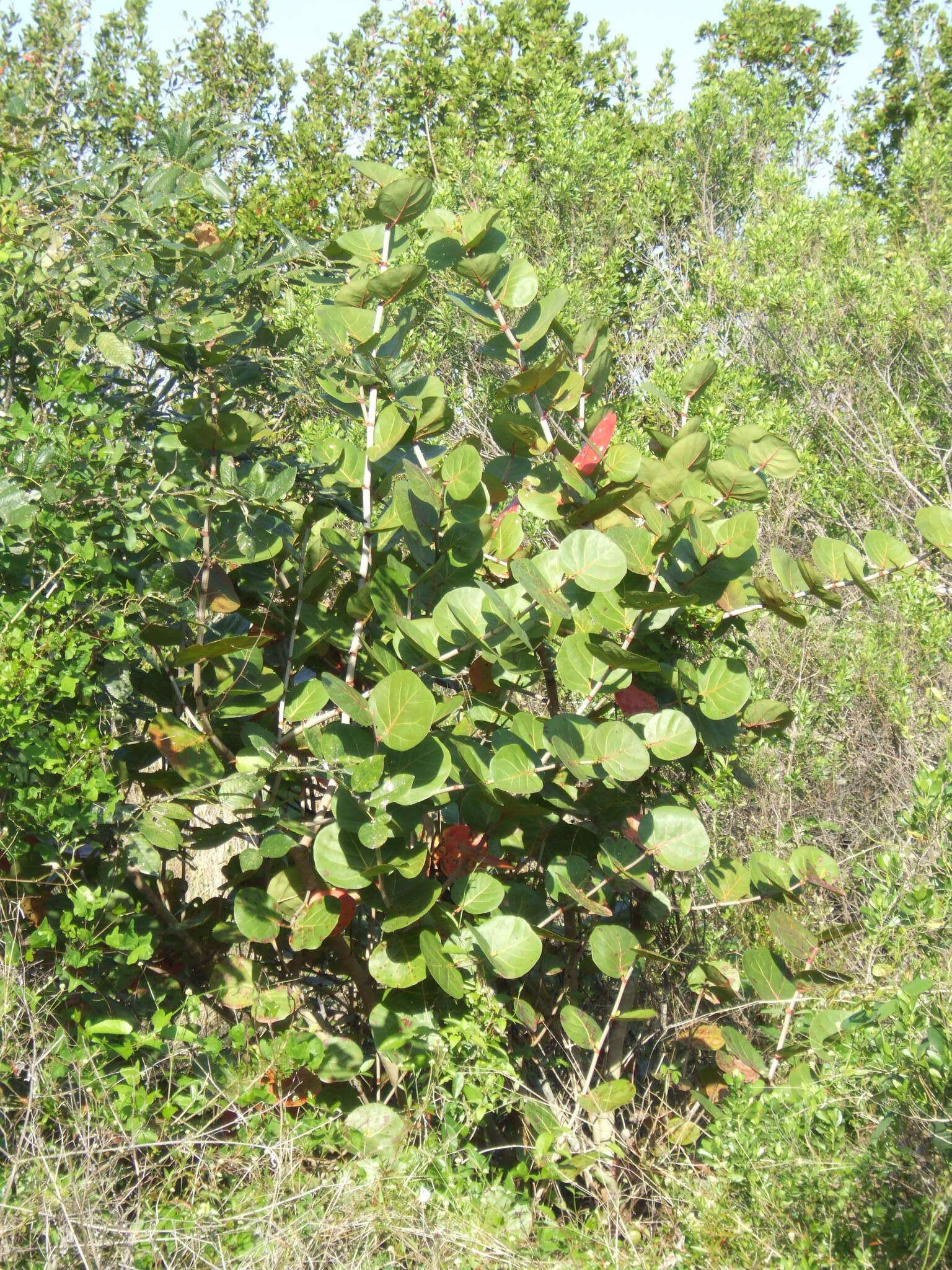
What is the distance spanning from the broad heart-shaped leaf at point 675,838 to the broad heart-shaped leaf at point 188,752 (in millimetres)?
864

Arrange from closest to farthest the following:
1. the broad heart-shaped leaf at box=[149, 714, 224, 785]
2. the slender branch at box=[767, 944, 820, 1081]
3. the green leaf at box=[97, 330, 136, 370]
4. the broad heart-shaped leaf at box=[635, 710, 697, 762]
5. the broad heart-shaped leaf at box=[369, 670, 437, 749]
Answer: the broad heart-shaped leaf at box=[369, 670, 437, 749] → the broad heart-shaped leaf at box=[635, 710, 697, 762] → the broad heart-shaped leaf at box=[149, 714, 224, 785] → the green leaf at box=[97, 330, 136, 370] → the slender branch at box=[767, 944, 820, 1081]

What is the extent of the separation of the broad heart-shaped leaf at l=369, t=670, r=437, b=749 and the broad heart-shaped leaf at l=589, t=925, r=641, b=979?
61 cm

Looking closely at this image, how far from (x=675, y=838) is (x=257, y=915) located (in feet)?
2.82

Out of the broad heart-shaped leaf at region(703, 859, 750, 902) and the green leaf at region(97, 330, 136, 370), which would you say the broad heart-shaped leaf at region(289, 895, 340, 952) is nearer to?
the broad heart-shaped leaf at region(703, 859, 750, 902)

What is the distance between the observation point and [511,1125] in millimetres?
2695

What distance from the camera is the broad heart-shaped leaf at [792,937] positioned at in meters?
2.49

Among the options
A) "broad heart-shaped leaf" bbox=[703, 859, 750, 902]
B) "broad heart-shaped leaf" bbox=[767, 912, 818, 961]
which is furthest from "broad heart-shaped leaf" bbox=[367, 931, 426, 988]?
"broad heart-shaped leaf" bbox=[767, 912, 818, 961]

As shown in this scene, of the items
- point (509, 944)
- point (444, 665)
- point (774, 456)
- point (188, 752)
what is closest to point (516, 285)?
point (774, 456)

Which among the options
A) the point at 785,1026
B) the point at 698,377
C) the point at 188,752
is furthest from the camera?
the point at 698,377

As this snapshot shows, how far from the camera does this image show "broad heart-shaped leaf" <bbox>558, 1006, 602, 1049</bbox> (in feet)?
7.72

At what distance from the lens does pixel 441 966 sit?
2203 millimetres

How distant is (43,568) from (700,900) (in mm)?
1958

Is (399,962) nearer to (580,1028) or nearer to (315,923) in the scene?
(315,923)

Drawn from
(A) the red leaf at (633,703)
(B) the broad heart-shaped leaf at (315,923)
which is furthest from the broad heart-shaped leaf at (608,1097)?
(A) the red leaf at (633,703)
